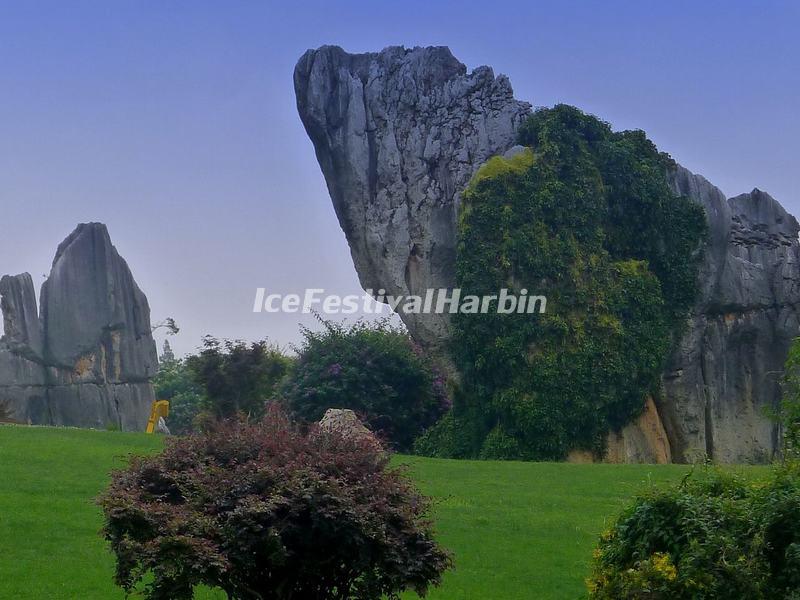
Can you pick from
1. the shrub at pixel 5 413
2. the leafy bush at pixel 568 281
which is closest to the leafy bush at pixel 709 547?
the leafy bush at pixel 568 281

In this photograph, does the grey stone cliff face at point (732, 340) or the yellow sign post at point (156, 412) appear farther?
the yellow sign post at point (156, 412)

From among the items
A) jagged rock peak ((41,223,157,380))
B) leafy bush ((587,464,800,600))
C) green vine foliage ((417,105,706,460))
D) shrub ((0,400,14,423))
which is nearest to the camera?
leafy bush ((587,464,800,600))

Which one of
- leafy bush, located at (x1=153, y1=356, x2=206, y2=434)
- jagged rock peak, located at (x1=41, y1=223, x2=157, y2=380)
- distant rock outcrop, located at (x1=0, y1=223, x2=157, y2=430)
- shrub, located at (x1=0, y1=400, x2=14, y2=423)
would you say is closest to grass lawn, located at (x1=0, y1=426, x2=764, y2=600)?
shrub, located at (x1=0, y1=400, x2=14, y2=423)

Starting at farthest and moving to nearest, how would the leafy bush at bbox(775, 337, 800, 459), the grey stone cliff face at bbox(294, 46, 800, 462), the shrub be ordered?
1. the shrub
2. the grey stone cliff face at bbox(294, 46, 800, 462)
3. the leafy bush at bbox(775, 337, 800, 459)

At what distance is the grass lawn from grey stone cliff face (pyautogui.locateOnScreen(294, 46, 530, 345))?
41.6 ft

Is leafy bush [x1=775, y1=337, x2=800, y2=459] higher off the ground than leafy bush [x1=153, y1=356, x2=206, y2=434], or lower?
lower

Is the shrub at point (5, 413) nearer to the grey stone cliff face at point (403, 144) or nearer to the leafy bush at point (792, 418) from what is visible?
the grey stone cliff face at point (403, 144)

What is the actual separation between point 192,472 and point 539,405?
83.5ft

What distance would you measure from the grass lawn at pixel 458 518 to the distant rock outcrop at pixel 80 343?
23.8 meters

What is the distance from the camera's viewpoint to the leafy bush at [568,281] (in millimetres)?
36438

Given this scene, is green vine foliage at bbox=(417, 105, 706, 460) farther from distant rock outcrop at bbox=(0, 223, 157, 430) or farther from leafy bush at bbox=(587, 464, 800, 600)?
leafy bush at bbox=(587, 464, 800, 600)

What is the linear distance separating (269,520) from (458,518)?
31.1ft

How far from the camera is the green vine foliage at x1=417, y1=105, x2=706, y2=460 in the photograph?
119 ft

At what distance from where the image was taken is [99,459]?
25.3 meters
